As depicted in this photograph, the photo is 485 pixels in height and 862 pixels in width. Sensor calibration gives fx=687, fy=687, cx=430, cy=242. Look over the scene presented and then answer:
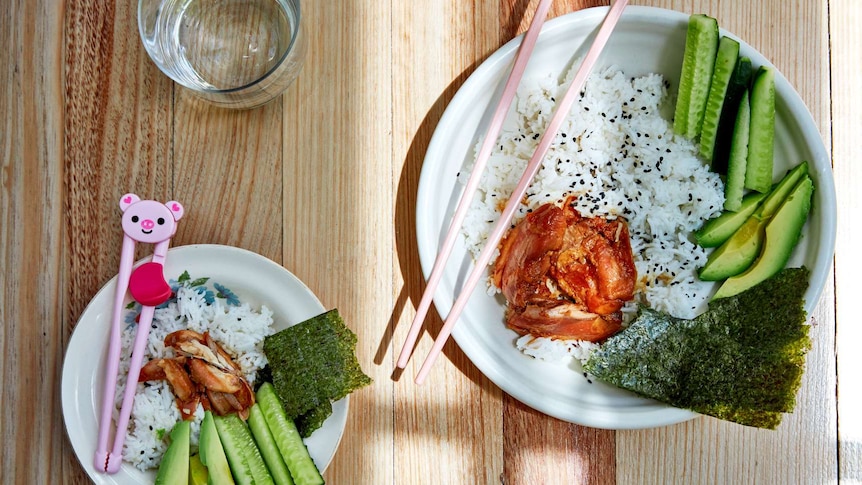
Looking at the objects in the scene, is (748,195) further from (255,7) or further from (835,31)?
(255,7)

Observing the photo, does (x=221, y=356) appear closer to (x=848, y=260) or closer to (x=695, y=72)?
(x=695, y=72)

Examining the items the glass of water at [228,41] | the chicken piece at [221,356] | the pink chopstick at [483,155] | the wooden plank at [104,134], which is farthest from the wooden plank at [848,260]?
the wooden plank at [104,134]

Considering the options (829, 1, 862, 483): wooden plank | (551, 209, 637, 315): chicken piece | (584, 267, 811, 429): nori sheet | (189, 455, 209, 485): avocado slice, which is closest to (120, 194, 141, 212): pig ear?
(189, 455, 209, 485): avocado slice

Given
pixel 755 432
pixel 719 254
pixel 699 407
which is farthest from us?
pixel 755 432

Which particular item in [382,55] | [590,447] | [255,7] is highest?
[255,7]

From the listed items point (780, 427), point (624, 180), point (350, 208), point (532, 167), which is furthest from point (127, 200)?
point (780, 427)

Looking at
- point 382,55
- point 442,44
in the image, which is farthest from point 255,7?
point 442,44
